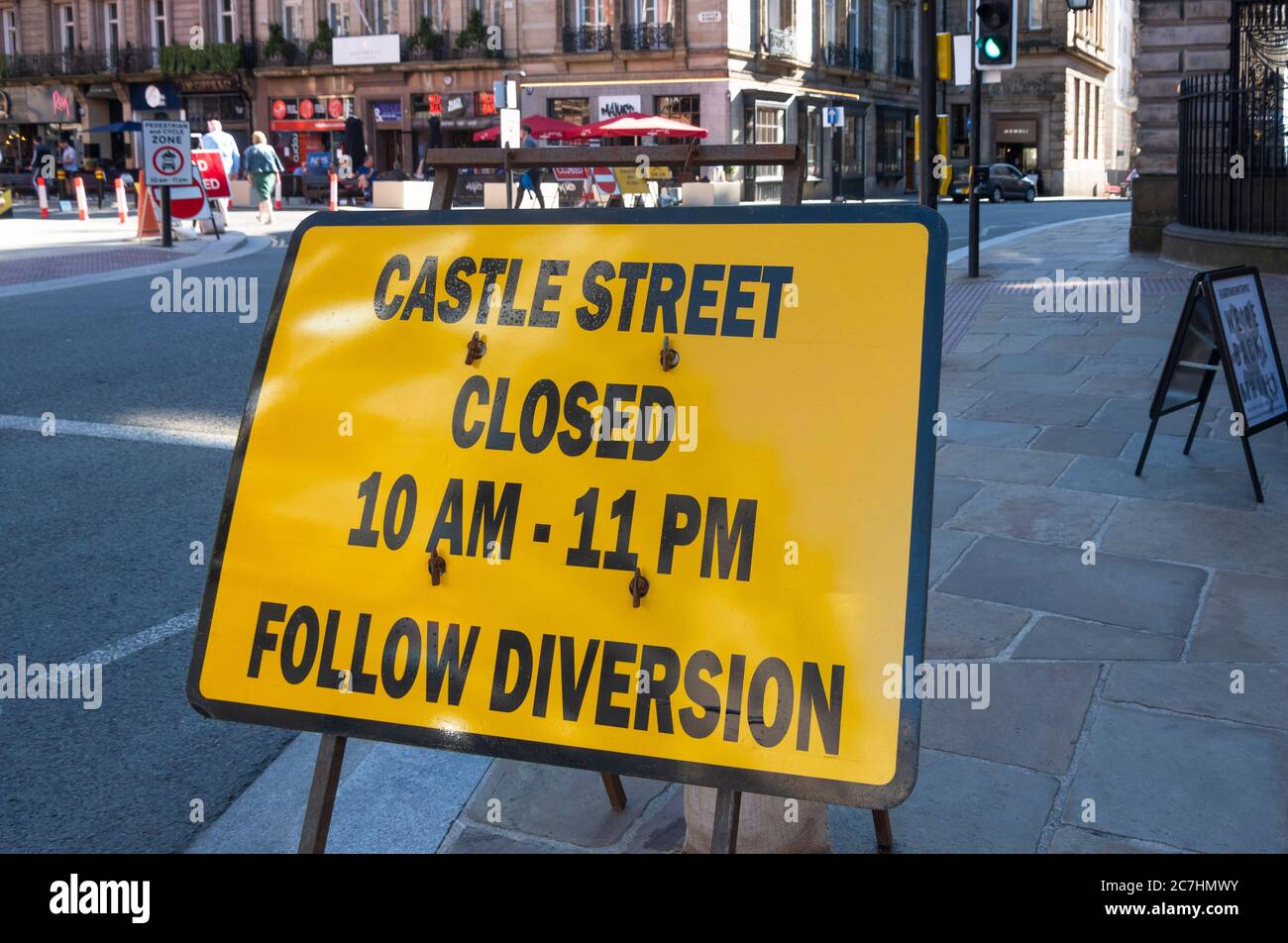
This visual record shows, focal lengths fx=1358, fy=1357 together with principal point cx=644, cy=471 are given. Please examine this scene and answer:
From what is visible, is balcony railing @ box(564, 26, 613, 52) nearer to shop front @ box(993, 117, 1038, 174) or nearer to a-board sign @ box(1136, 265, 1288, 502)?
shop front @ box(993, 117, 1038, 174)

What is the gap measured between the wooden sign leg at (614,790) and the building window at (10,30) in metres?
58.8

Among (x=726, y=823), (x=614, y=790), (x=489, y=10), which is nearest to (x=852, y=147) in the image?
(x=489, y=10)

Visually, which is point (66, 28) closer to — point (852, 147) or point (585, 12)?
point (585, 12)

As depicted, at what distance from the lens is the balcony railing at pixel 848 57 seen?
51844 millimetres

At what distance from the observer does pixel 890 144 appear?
56.5 metres

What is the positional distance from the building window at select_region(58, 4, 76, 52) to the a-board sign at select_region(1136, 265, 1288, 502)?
5448cm

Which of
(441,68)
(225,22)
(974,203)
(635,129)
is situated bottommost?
(974,203)

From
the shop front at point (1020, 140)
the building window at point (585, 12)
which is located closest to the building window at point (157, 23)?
the building window at point (585, 12)

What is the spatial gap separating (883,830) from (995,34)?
12.4 m

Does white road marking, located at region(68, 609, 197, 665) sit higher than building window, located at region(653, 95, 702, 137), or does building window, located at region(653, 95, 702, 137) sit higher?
building window, located at region(653, 95, 702, 137)

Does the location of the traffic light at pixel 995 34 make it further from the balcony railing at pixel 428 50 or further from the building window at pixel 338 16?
the building window at pixel 338 16

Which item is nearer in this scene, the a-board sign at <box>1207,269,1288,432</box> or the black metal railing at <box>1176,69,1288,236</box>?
the a-board sign at <box>1207,269,1288,432</box>

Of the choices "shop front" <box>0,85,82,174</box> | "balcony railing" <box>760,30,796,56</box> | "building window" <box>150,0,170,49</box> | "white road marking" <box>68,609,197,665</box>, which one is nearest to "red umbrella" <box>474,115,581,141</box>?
"balcony railing" <box>760,30,796,56</box>

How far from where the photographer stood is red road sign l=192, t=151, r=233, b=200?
72.7ft
